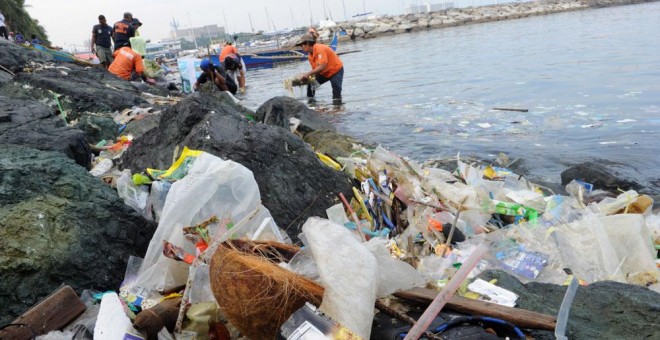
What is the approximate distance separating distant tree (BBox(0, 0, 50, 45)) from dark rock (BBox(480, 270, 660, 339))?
25.4m

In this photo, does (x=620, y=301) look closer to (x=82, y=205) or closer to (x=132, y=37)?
(x=82, y=205)

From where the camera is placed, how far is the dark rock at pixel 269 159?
12.1ft

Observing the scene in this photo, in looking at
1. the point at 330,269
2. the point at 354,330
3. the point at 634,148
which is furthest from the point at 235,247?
the point at 634,148

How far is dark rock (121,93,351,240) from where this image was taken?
369 cm

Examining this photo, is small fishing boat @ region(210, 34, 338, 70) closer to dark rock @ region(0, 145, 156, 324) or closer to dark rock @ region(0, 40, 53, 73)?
dark rock @ region(0, 40, 53, 73)

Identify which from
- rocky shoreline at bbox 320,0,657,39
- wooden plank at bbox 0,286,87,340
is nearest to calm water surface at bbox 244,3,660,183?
wooden plank at bbox 0,286,87,340

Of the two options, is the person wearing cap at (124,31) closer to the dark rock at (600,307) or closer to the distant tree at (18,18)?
the distant tree at (18,18)

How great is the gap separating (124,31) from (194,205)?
12.2 meters

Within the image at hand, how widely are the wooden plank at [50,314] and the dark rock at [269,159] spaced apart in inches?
62.5

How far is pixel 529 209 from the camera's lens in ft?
13.6

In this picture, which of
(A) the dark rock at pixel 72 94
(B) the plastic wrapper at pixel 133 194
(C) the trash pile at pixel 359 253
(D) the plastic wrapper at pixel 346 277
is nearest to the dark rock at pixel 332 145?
(C) the trash pile at pixel 359 253

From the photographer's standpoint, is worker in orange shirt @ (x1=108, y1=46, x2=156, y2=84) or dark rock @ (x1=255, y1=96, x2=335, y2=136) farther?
worker in orange shirt @ (x1=108, y1=46, x2=156, y2=84)

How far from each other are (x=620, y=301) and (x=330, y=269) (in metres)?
1.40

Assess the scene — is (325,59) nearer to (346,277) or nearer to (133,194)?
(133,194)
